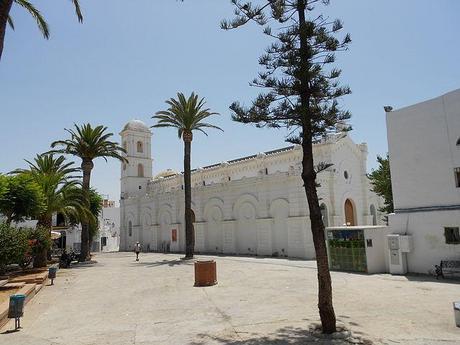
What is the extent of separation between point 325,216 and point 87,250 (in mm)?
18861

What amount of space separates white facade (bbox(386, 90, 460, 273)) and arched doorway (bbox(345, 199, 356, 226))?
42.8 ft

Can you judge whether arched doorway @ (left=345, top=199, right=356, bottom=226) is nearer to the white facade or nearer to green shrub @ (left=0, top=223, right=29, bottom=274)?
the white facade

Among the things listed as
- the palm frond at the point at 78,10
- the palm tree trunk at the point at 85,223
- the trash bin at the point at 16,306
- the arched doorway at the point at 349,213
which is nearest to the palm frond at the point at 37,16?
the palm frond at the point at 78,10

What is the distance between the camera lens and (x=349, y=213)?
32.1 meters

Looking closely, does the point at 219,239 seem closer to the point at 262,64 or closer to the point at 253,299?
the point at 253,299

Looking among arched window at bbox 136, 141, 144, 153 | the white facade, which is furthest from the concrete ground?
arched window at bbox 136, 141, 144, 153

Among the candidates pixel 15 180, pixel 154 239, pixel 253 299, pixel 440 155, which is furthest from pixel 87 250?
pixel 440 155

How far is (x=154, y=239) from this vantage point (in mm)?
45719

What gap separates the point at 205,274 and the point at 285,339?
8.38 meters

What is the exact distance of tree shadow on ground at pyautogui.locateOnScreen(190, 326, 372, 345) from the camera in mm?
8109

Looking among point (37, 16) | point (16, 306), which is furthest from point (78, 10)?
point (16, 306)

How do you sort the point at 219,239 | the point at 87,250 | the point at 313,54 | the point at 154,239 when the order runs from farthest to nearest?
the point at 154,239 → the point at 219,239 → the point at 87,250 → the point at 313,54

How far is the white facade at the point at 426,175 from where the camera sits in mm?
16844

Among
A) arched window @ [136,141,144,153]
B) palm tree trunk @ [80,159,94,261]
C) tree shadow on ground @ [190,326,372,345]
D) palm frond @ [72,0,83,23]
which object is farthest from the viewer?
arched window @ [136,141,144,153]
